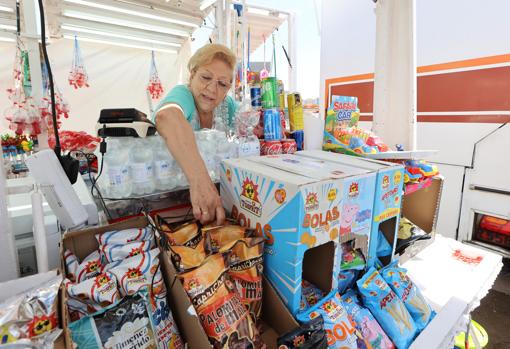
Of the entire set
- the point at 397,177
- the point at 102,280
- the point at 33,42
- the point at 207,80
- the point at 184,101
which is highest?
the point at 33,42

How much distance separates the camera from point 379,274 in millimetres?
1037

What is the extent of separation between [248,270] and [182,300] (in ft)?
0.65

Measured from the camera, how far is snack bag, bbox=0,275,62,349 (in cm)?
52

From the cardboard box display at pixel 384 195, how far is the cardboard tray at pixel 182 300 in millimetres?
433

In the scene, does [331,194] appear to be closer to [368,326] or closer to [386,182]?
[386,182]

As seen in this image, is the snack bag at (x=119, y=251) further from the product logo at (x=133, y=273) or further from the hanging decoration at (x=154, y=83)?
the hanging decoration at (x=154, y=83)

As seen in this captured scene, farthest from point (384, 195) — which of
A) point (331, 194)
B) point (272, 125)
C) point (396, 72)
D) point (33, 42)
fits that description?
point (33, 42)

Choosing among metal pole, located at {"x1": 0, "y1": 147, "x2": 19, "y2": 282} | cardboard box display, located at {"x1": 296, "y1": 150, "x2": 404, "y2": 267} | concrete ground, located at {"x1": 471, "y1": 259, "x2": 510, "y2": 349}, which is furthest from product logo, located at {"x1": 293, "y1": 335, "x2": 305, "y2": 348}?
concrete ground, located at {"x1": 471, "y1": 259, "x2": 510, "y2": 349}

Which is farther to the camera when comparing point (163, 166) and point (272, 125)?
point (272, 125)

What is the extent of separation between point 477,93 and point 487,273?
1.73 meters

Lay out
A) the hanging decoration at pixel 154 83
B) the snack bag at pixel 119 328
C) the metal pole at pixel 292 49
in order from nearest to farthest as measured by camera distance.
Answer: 1. the snack bag at pixel 119 328
2. the metal pole at pixel 292 49
3. the hanging decoration at pixel 154 83

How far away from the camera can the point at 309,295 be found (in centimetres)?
95

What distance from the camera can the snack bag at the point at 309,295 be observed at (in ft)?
2.97

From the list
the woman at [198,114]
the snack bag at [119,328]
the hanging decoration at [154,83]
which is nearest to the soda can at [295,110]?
the woman at [198,114]
